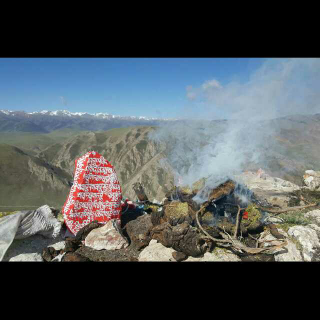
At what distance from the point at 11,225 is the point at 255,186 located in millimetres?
12204

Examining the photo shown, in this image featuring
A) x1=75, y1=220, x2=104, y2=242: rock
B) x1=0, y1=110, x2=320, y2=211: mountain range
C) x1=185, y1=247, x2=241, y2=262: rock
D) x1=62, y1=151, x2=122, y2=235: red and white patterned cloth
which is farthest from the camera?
x1=0, y1=110, x2=320, y2=211: mountain range

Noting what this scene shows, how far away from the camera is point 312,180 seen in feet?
37.6

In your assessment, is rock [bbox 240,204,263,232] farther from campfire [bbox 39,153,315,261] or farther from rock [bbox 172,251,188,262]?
rock [bbox 172,251,188,262]

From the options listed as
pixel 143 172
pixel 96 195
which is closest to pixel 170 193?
pixel 96 195

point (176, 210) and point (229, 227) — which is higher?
point (176, 210)

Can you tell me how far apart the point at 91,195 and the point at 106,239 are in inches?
59.6

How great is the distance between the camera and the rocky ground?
5570mm

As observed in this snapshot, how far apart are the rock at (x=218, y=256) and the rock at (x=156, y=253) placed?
515mm

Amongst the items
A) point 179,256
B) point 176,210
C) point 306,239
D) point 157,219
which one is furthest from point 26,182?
point 306,239

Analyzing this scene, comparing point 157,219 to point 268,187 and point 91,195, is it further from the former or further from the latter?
point 268,187

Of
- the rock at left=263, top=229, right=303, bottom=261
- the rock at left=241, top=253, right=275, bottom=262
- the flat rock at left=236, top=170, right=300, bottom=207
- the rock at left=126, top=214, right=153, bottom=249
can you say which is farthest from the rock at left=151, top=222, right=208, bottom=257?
the flat rock at left=236, top=170, right=300, bottom=207

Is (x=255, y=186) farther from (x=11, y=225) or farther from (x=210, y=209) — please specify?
(x=11, y=225)

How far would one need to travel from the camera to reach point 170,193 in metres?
9.20

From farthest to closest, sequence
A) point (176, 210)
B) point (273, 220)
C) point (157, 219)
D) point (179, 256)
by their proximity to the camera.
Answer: point (273, 220)
point (176, 210)
point (157, 219)
point (179, 256)
